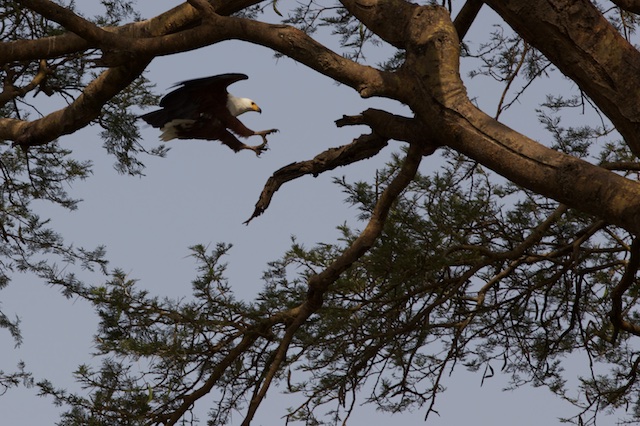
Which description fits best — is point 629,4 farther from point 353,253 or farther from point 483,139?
point 353,253

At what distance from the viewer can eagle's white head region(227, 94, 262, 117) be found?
4.58m

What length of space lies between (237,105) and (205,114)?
183 mm

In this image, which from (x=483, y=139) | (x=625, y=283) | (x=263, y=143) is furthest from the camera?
(x=263, y=143)

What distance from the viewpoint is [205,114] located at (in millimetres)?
4562

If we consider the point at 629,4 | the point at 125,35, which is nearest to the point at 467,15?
the point at 629,4

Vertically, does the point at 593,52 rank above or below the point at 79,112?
below

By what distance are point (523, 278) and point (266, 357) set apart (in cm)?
122

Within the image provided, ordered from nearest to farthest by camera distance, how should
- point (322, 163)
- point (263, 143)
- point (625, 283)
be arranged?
point (322, 163)
point (625, 283)
point (263, 143)

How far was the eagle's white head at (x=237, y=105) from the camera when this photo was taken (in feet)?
15.0

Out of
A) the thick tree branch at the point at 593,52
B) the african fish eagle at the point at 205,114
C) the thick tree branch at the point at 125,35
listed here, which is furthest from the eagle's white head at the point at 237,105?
the thick tree branch at the point at 593,52

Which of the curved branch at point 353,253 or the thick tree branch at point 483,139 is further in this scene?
the curved branch at point 353,253

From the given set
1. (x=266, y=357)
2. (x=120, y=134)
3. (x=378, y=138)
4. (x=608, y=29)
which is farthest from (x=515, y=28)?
(x=120, y=134)

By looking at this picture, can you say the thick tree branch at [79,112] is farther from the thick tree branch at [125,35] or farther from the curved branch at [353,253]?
the curved branch at [353,253]

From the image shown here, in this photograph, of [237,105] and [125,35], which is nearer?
[125,35]
